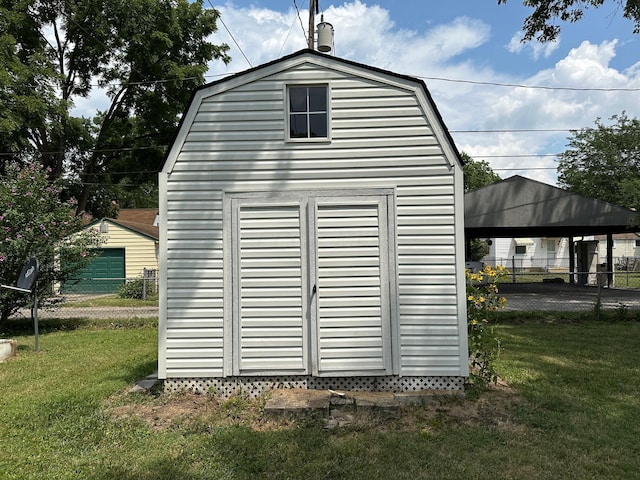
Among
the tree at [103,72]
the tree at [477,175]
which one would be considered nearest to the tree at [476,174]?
the tree at [477,175]

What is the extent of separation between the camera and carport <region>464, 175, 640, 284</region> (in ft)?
50.4

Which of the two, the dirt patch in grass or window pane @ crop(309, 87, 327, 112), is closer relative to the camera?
the dirt patch in grass

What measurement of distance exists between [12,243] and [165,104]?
34.5 ft

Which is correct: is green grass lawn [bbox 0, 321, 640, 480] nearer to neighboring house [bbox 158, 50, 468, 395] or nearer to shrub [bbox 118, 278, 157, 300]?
neighboring house [bbox 158, 50, 468, 395]

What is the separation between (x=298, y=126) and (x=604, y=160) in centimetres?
3691

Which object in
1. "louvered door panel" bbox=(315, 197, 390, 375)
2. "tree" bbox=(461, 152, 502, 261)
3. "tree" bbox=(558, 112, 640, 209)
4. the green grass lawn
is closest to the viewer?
the green grass lawn

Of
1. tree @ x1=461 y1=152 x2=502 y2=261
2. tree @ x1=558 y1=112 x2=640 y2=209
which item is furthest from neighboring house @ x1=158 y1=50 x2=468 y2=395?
tree @ x1=461 y1=152 x2=502 y2=261

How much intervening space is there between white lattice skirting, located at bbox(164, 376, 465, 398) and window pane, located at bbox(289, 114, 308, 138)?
2687 mm

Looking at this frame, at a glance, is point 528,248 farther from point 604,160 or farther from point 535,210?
point 535,210

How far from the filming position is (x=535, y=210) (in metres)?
15.6

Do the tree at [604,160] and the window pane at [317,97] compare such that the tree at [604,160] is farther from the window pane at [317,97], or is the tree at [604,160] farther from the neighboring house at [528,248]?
the window pane at [317,97]

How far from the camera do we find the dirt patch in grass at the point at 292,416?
Result: 157 inches

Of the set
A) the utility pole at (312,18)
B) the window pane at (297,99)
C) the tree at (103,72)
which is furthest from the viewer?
the tree at (103,72)

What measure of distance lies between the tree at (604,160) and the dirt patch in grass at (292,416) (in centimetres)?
3330
